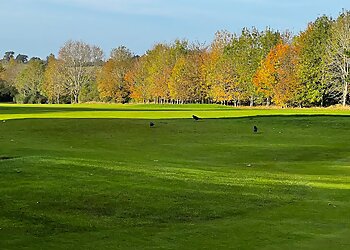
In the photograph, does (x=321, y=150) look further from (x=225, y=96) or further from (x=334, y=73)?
(x=225, y=96)

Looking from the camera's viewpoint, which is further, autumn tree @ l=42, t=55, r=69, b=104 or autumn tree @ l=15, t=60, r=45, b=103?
autumn tree @ l=15, t=60, r=45, b=103

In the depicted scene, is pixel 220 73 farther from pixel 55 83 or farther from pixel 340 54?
pixel 55 83

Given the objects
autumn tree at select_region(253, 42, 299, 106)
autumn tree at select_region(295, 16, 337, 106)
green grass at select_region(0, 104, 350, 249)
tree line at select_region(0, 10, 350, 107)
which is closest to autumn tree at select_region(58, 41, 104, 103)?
tree line at select_region(0, 10, 350, 107)

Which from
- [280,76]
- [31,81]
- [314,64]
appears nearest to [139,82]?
[31,81]

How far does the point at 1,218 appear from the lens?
11445 mm

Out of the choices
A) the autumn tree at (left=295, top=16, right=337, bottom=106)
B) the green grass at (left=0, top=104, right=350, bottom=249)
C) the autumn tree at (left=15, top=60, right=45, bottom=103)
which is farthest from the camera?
the autumn tree at (left=15, top=60, right=45, bottom=103)

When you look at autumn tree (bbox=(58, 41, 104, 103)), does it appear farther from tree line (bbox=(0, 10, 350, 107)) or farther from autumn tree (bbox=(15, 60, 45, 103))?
autumn tree (bbox=(15, 60, 45, 103))

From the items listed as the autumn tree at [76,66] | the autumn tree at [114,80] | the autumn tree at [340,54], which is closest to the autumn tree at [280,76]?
the autumn tree at [340,54]

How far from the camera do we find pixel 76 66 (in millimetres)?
142000

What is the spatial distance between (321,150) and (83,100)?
114 metres

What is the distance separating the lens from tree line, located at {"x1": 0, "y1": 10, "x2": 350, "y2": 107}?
88875mm

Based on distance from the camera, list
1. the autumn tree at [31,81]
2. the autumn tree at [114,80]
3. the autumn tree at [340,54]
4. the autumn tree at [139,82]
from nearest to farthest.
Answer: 1. the autumn tree at [340,54]
2. the autumn tree at [139,82]
3. the autumn tree at [114,80]
4. the autumn tree at [31,81]

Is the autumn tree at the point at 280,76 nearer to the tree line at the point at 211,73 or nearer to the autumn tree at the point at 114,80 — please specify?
the tree line at the point at 211,73

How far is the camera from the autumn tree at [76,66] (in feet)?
462
